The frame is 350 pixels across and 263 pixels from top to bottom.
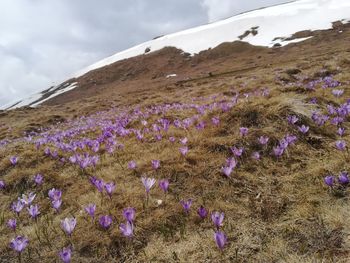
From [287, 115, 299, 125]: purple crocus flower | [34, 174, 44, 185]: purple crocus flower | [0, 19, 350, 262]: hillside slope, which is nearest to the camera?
[0, 19, 350, 262]: hillside slope

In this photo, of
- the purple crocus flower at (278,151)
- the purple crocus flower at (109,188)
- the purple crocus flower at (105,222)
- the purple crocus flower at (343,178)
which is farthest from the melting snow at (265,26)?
the purple crocus flower at (105,222)

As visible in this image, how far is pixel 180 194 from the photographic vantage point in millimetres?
4750

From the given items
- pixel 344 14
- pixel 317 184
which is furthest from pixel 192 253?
pixel 344 14

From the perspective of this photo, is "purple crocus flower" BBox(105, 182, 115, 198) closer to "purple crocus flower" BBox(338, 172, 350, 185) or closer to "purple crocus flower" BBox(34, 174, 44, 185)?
"purple crocus flower" BBox(34, 174, 44, 185)

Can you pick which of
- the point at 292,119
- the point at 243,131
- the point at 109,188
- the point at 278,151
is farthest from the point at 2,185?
the point at 292,119

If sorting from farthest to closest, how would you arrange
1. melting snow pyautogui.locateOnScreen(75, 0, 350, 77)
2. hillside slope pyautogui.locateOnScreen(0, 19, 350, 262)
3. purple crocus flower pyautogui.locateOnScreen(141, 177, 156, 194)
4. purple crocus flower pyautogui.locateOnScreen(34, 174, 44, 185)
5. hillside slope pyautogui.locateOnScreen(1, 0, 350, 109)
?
melting snow pyautogui.locateOnScreen(75, 0, 350, 77), hillside slope pyautogui.locateOnScreen(1, 0, 350, 109), purple crocus flower pyautogui.locateOnScreen(34, 174, 44, 185), purple crocus flower pyautogui.locateOnScreen(141, 177, 156, 194), hillside slope pyautogui.locateOnScreen(0, 19, 350, 262)

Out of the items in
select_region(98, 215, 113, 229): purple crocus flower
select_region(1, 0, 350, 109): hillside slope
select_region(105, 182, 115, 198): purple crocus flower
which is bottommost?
select_region(1, 0, 350, 109): hillside slope

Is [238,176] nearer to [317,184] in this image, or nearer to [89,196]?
[317,184]

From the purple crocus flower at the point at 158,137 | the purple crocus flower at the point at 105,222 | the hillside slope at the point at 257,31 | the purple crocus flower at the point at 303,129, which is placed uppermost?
the purple crocus flower at the point at 105,222

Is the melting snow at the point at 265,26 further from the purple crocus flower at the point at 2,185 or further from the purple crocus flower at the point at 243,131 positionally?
the purple crocus flower at the point at 2,185

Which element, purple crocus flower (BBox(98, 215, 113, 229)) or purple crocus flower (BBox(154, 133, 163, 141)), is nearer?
purple crocus flower (BBox(98, 215, 113, 229))

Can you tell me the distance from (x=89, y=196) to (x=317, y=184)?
3212 millimetres

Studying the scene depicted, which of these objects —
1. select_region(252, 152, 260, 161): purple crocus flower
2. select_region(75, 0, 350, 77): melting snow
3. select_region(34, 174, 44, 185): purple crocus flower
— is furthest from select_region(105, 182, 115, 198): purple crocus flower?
select_region(75, 0, 350, 77): melting snow

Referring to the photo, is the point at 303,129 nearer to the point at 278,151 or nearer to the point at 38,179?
the point at 278,151
